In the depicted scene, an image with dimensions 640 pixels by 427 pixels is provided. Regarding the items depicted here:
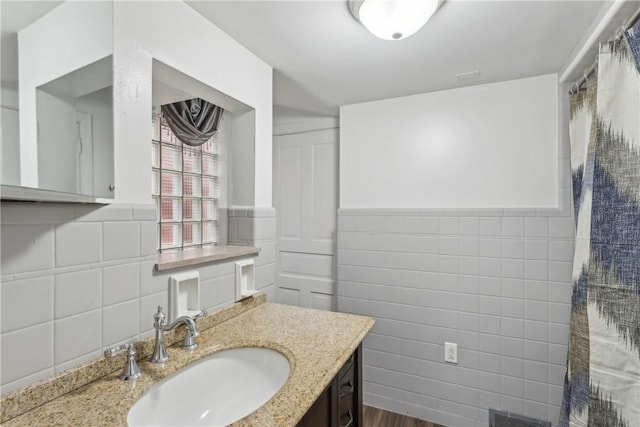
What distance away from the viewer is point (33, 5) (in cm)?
60

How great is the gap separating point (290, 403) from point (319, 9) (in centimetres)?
134

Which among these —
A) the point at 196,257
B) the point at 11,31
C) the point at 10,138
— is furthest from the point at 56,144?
the point at 196,257

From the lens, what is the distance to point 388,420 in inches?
80.1

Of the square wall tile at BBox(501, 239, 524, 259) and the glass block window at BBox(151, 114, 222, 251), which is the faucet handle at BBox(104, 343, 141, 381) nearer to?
the glass block window at BBox(151, 114, 222, 251)

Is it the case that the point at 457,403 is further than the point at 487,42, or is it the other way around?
the point at 457,403

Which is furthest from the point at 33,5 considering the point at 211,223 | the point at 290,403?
the point at 211,223

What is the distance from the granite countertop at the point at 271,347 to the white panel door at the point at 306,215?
3.60ft

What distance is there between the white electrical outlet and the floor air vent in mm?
319

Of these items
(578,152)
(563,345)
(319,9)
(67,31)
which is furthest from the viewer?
(563,345)

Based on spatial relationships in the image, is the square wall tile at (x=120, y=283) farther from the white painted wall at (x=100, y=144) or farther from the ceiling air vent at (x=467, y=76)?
the ceiling air vent at (x=467, y=76)

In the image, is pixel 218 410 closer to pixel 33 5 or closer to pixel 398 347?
pixel 33 5

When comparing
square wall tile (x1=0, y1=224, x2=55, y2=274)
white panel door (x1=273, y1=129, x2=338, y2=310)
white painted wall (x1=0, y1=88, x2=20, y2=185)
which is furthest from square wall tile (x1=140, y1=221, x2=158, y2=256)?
white panel door (x1=273, y1=129, x2=338, y2=310)

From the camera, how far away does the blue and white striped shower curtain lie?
0.98m

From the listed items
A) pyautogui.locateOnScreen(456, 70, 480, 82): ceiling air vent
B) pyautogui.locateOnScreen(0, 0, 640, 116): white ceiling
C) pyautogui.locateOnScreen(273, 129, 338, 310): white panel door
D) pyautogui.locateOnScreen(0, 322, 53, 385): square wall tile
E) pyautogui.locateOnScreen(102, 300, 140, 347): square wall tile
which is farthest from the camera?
pyautogui.locateOnScreen(273, 129, 338, 310): white panel door
